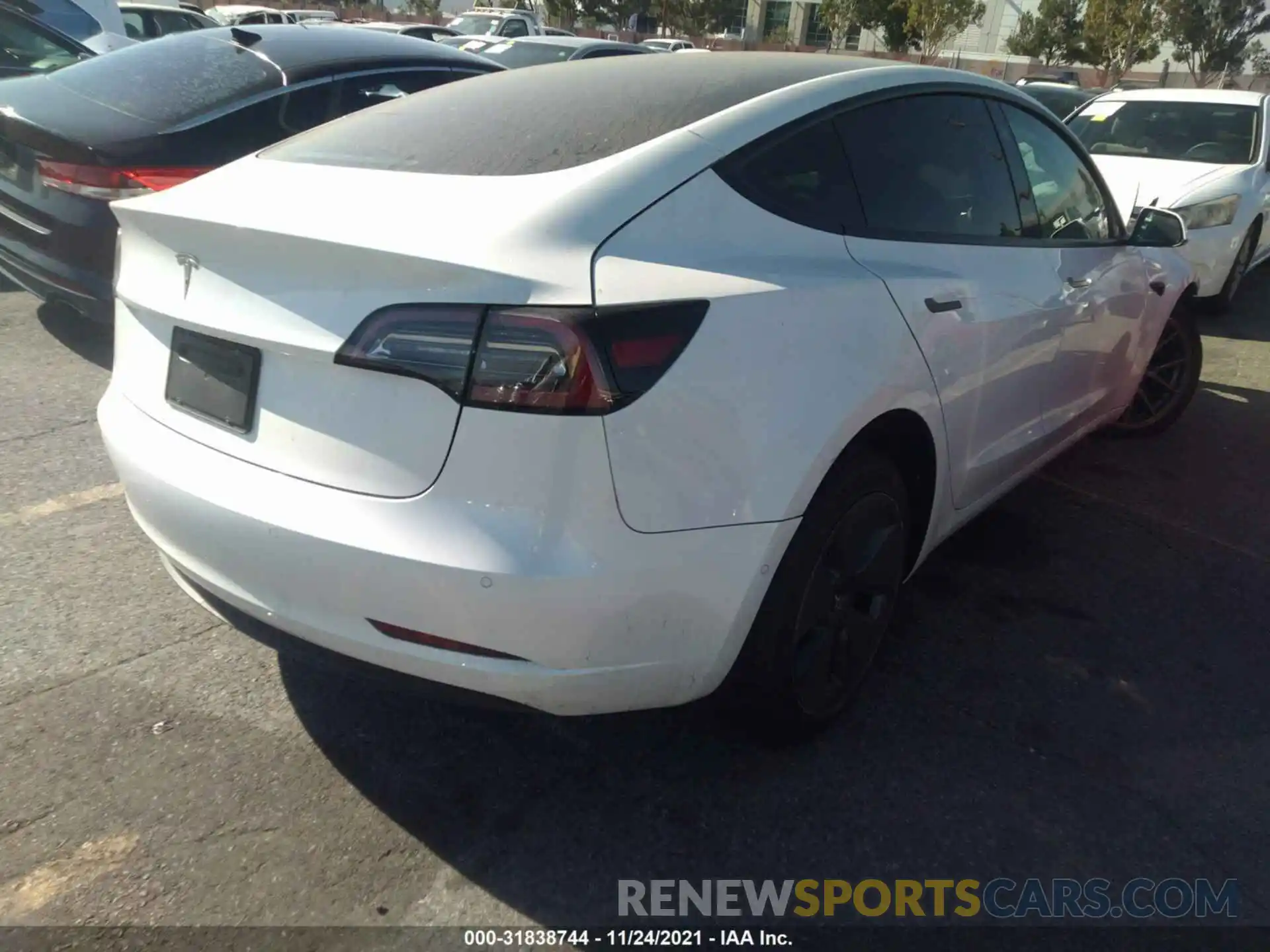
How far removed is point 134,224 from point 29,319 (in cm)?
401

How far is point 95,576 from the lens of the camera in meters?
3.24

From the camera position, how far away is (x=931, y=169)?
116 inches

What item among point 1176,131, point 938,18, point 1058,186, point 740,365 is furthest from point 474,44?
point 938,18

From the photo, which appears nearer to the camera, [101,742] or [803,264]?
[803,264]

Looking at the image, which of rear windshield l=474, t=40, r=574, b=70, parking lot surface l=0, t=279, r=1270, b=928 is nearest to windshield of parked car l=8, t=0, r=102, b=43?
rear windshield l=474, t=40, r=574, b=70

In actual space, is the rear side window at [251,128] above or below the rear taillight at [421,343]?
above

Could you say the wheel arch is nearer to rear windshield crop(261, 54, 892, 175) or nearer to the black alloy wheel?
the black alloy wheel

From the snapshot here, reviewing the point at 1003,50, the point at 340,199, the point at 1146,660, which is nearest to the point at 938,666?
the point at 1146,660

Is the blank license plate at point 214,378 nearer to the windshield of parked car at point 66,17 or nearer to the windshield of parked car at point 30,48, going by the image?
the windshield of parked car at point 30,48

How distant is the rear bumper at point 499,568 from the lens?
1866 mm

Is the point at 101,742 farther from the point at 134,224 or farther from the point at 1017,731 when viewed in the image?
the point at 1017,731

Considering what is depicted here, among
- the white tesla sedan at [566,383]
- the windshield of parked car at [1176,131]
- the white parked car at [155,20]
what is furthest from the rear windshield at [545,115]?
the white parked car at [155,20]

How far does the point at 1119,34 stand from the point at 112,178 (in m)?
42.6

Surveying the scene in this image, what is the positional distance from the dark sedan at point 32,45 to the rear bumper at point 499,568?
25.4ft
